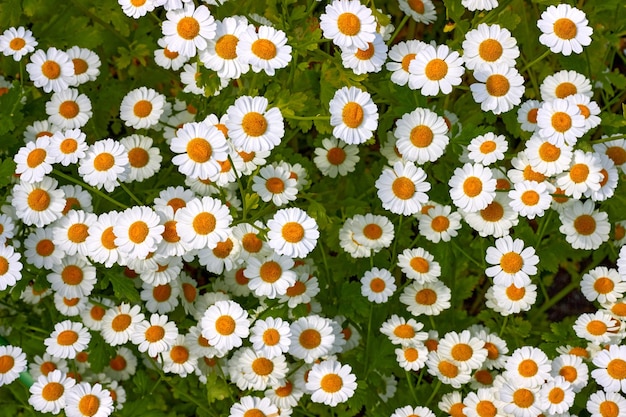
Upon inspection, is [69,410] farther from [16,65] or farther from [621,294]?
[621,294]

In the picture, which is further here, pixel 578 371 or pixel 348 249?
pixel 348 249

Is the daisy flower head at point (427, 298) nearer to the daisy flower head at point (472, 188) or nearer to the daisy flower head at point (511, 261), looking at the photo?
the daisy flower head at point (511, 261)

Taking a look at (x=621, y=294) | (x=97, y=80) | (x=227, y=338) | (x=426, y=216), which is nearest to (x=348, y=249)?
(x=426, y=216)

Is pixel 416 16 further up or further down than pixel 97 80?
further up

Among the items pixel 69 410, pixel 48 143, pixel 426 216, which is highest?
pixel 426 216

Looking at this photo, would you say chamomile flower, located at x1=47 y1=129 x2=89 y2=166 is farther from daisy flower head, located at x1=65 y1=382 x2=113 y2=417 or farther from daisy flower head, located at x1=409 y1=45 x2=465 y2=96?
daisy flower head, located at x1=409 y1=45 x2=465 y2=96

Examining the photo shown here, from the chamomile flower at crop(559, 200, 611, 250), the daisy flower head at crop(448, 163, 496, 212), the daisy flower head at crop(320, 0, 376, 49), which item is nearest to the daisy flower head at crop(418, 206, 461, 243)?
the daisy flower head at crop(448, 163, 496, 212)

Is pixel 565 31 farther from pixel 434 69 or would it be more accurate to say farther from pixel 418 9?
pixel 418 9
